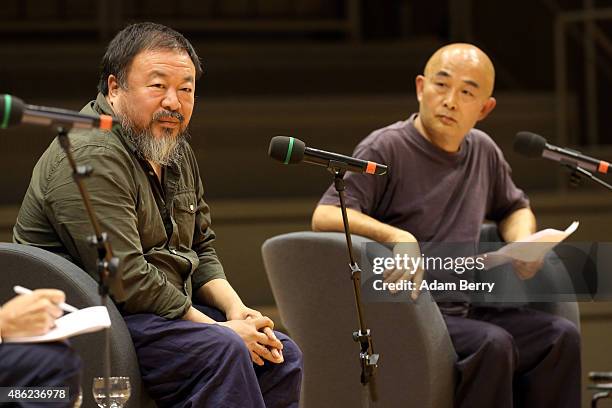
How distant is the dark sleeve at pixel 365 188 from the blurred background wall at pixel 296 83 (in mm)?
1666

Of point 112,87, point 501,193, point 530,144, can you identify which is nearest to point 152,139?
point 112,87

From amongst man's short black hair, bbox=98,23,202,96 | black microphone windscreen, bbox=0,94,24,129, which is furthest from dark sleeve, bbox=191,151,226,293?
black microphone windscreen, bbox=0,94,24,129

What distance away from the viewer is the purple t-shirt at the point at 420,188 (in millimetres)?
3424

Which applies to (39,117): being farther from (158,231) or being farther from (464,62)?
(464,62)

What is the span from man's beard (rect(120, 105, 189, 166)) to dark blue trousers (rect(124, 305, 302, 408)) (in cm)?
42

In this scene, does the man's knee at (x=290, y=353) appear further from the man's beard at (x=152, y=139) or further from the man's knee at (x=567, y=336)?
the man's knee at (x=567, y=336)

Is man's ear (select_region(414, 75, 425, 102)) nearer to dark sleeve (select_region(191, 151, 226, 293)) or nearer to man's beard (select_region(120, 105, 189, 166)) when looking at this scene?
dark sleeve (select_region(191, 151, 226, 293))

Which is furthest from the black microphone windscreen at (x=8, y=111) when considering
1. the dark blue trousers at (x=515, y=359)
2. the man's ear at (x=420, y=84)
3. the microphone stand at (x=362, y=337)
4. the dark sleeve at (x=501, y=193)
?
the dark sleeve at (x=501, y=193)

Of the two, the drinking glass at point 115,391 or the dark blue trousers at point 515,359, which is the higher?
the drinking glass at point 115,391

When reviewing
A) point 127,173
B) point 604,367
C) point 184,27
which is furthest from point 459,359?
point 184,27

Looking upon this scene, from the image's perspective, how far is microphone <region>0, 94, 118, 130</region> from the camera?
203 centimetres

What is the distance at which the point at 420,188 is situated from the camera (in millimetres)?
3482

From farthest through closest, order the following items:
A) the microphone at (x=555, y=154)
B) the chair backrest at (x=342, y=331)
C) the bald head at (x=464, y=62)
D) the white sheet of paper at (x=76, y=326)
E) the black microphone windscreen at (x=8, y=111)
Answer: the bald head at (x=464, y=62), the chair backrest at (x=342, y=331), the microphone at (x=555, y=154), the white sheet of paper at (x=76, y=326), the black microphone windscreen at (x=8, y=111)

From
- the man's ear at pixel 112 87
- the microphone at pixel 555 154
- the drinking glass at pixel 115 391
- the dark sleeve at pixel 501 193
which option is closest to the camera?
the drinking glass at pixel 115 391
